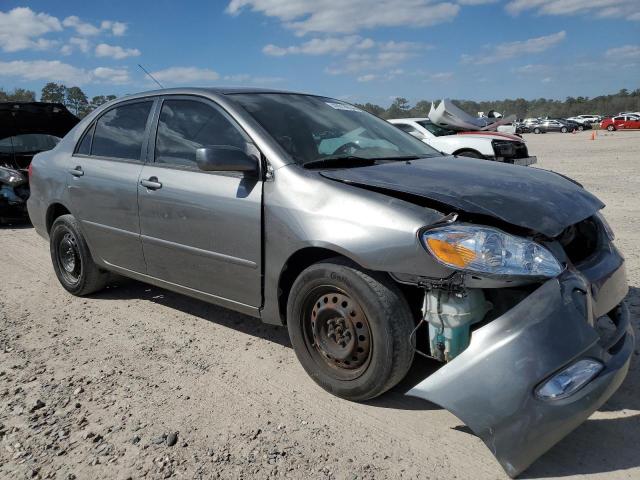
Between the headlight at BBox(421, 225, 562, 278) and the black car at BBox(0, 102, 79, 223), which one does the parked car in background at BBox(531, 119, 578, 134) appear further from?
the headlight at BBox(421, 225, 562, 278)

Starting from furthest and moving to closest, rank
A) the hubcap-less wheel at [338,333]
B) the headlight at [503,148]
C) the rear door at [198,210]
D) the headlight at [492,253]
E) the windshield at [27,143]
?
1. the headlight at [503,148]
2. the windshield at [27,143]
3. the rear door at [198,210]
4. the hubcap-less wheel at [338,333]
5. the headlight at [492,253]

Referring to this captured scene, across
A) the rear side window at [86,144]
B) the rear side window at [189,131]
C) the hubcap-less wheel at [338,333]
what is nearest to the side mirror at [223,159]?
the rear side window at [189,131]

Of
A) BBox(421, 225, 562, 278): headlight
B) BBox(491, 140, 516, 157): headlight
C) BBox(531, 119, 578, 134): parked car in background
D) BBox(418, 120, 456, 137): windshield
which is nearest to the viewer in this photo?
BBox(421, 225, 562, 278): headlight

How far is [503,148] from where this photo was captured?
10.7 m

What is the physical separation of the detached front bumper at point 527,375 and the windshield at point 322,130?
58.4 inches

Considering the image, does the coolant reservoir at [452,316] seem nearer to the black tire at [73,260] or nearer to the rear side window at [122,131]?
the rear side window at [122,131]

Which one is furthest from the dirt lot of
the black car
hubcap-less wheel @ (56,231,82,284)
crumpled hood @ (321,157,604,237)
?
the black car

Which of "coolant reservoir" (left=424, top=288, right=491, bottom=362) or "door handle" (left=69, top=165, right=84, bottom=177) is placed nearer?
"coolant reservoir" (left=424, top=288, right=491, bottom=362)

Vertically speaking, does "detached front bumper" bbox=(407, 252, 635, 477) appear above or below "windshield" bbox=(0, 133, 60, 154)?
below

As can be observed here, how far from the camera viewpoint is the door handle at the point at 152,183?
145 inches

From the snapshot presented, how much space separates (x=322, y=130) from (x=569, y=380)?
2110 millimetres

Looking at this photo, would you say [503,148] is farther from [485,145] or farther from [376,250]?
[376,250]

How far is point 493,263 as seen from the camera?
91.9 inches

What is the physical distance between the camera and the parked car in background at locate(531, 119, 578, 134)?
52.0 metres
